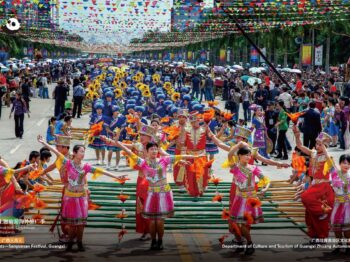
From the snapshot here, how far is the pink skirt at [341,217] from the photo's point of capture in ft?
37.9

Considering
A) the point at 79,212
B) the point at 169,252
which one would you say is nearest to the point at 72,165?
the point at 79,212

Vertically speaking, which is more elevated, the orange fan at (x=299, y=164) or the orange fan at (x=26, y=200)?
the orange fan at (x=299, y=164)

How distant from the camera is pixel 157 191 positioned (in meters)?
11.8

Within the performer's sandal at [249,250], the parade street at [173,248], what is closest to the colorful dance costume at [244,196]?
the performer's sandal at [249,250]

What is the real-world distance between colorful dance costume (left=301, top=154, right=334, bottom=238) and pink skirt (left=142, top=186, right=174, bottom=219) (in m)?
1.93

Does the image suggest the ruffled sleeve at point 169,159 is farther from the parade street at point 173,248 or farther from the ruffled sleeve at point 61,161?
the ruffled sleeve at point 61,161

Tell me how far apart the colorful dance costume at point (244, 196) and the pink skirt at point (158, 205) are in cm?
88

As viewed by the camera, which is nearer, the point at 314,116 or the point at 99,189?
the point at 99,189

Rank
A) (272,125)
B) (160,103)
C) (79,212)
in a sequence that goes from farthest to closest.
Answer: (160,103) → (272,125) → (79,212)

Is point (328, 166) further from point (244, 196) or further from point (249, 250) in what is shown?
point (249, 250)

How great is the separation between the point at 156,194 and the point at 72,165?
1.22m

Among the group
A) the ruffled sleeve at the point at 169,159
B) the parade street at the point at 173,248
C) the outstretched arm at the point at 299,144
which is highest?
the outstretched arm at the point at 299,144

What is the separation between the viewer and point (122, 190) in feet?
52.7

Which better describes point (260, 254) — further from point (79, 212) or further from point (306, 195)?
point (79, 212)
